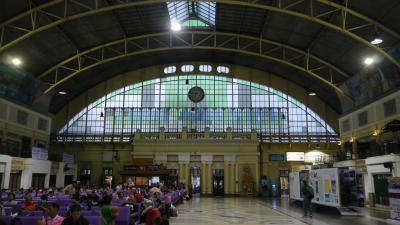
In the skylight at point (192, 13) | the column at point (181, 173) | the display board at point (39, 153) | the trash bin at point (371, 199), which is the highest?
the skylight at point (192, 13)

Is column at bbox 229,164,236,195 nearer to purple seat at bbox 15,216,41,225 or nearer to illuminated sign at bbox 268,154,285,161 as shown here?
illuminated sign at bbox 268,154,285,161

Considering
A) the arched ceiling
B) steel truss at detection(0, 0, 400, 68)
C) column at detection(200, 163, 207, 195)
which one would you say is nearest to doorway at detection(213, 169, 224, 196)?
column at detection(200, 163, 207, 195)

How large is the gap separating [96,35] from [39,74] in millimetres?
7119

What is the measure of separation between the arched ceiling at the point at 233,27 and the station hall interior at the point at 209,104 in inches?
5.7

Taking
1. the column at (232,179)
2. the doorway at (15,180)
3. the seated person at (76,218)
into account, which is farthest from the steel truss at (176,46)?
the seated person at (76,218)

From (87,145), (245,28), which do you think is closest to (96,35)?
(245,28)

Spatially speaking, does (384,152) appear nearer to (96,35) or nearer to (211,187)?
(211,187)

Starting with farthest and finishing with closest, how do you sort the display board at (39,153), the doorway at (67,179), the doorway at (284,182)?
the doorway at (284,182), the doorway at (67,179), the display board at (39,153)

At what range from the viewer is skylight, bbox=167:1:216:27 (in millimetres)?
33812

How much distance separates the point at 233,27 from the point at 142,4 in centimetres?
1292

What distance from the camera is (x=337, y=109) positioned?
44.6 metres

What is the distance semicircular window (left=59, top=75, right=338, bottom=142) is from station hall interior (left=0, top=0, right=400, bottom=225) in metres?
0.16

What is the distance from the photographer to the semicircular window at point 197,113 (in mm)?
45000

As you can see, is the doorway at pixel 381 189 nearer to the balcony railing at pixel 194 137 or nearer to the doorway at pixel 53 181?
the balcony railing at pixel 194 137
